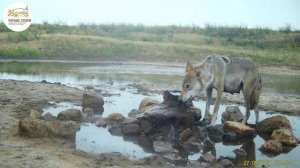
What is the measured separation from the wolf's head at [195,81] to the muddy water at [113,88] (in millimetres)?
1473

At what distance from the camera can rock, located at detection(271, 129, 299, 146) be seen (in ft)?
33.0

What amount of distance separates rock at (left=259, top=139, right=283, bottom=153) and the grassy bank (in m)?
23.5

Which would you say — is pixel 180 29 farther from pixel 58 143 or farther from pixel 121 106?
pixel 58 143

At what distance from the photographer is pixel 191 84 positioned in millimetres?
10648

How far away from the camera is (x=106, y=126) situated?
10953 millimetres

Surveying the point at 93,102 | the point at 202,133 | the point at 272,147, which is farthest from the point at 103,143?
the point at 272,147

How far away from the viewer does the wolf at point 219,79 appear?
10.7m

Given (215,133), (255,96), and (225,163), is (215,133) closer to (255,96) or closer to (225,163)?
(255,96)

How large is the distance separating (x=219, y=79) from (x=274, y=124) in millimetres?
1958

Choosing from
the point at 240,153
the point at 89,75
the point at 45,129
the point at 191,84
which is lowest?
the point at 89,75

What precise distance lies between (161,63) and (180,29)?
64.7 feet

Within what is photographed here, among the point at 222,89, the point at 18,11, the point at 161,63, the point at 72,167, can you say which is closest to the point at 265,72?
the point at 161,63
